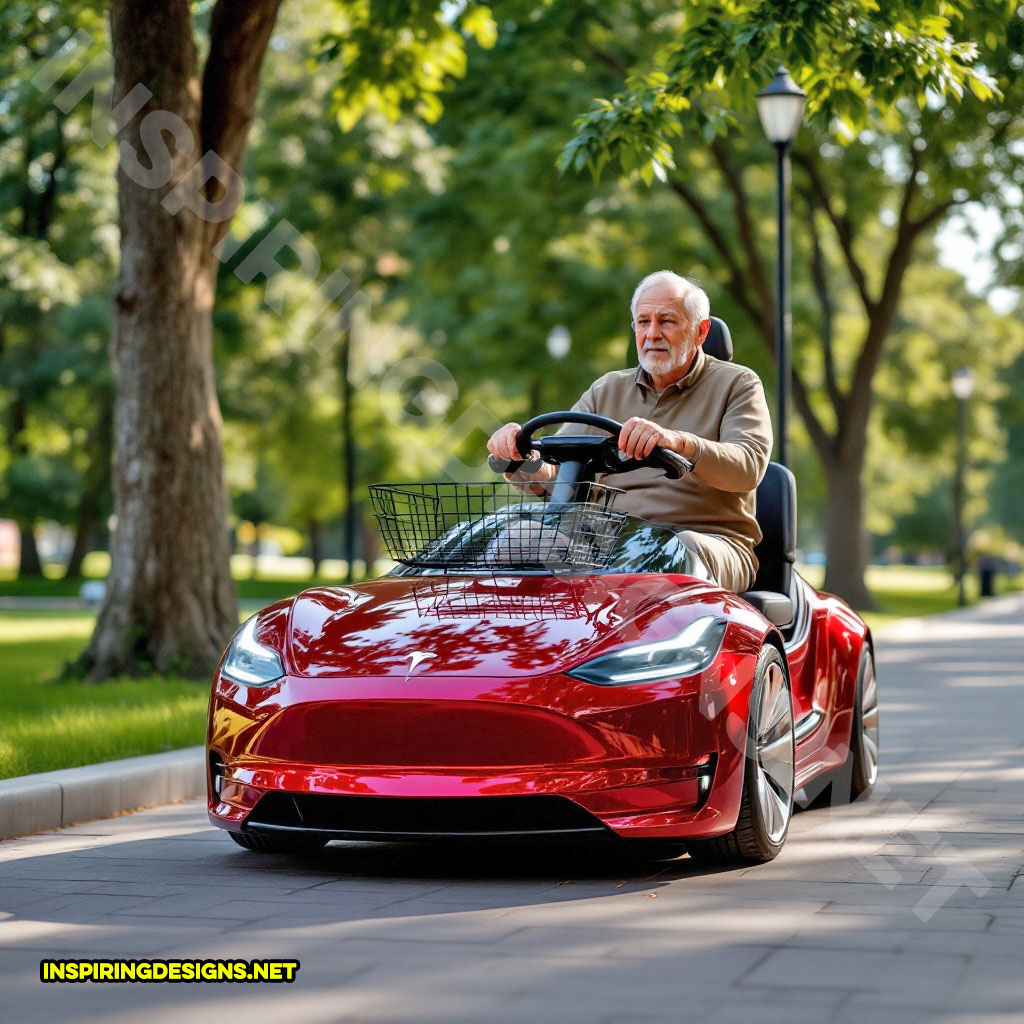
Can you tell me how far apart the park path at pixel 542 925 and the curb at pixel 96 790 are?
0.50 feet

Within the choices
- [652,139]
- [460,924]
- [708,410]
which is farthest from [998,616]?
[460,924]

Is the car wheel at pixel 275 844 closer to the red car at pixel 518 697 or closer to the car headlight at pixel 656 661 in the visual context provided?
the red car at pixel 518 697

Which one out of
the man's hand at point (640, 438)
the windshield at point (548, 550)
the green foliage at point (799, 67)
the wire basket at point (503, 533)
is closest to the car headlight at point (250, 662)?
the wire basket at point (503, 533)

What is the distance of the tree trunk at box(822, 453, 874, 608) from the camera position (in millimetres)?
28000

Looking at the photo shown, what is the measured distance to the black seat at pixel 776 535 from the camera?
6.97 m

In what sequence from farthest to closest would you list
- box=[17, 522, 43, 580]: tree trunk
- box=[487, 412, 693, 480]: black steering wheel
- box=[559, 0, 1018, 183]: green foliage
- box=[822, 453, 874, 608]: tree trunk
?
1. box=[17, 522, 43, 580]: tree trunk
2. box=[822, 453, 874, 608]: tree trunk
3. box=[559, 0, 1018, 183]: green foliage
4. box=[487, 412, 693, 480]: black steering wheel

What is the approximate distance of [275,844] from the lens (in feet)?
20.3

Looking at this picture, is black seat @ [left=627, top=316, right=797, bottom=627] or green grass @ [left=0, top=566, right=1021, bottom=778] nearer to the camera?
black seat @ [left=627, top=316, right=797, bottom=627]

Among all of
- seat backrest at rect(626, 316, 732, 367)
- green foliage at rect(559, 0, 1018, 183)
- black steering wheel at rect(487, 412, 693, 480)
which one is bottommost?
black steering wheel at rect(487, 412, 693, 480)

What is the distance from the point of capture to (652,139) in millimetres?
11188

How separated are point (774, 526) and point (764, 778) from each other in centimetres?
157

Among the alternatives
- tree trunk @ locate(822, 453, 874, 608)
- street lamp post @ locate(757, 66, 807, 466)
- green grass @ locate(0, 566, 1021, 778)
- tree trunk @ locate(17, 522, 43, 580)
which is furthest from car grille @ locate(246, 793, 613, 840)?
tree trunk @ locate(17, 522, 43, 580)

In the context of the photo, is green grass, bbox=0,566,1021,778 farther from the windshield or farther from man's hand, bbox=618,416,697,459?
man's hand, bbox=618,416,697,459

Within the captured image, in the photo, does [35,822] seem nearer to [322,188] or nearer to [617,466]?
[617,466]
